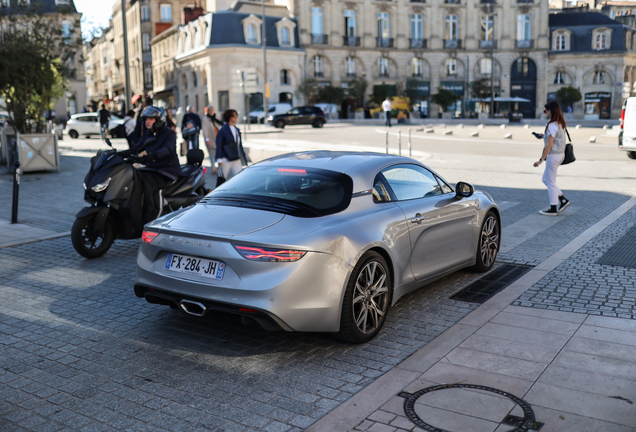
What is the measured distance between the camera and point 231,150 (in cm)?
1164

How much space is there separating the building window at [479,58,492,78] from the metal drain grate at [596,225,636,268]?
67560 millimetres

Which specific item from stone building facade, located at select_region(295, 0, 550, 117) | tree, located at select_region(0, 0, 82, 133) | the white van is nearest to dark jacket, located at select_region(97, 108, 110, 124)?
tree, located at select_region(0, 0, 82, 133)

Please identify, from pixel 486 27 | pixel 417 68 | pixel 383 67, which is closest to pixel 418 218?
pixel 383 67

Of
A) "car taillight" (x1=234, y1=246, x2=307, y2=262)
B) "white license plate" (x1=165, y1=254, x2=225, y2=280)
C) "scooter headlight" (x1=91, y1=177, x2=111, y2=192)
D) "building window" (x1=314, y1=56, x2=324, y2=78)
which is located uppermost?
"building window" (x1=314, y1=56, x2=324, y2=78)

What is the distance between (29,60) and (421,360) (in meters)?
16.3

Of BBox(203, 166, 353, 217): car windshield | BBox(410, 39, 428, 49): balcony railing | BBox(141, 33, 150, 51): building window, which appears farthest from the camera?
BBox(141, 33, 150, 51): building window

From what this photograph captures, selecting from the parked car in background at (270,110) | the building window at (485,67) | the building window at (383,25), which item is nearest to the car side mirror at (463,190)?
the parked car in background at (270,110)

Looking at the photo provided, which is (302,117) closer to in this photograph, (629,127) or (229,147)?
(629,127)

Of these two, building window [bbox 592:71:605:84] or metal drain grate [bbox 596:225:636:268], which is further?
building window [bbox 592:71:605:84]

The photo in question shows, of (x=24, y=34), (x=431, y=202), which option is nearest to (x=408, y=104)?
(x=24, y=34)

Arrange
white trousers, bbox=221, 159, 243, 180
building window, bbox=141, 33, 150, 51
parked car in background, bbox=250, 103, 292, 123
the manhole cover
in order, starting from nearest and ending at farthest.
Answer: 1. the manhole cover
2. white trousers, bbox=221, 159, 243, 180
3. parked car in background, bbox=250, 103, 292, 123
4. building window, bbox=141, 33, 150, 51

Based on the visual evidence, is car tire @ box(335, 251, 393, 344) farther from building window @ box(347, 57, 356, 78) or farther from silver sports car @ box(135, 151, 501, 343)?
building window @ box(347, 57, 356, 78)

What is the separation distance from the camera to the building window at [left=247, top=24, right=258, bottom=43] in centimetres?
6012

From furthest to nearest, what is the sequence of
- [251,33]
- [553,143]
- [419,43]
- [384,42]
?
[419,43] → [384,42] → [251,33] → [553,143]
